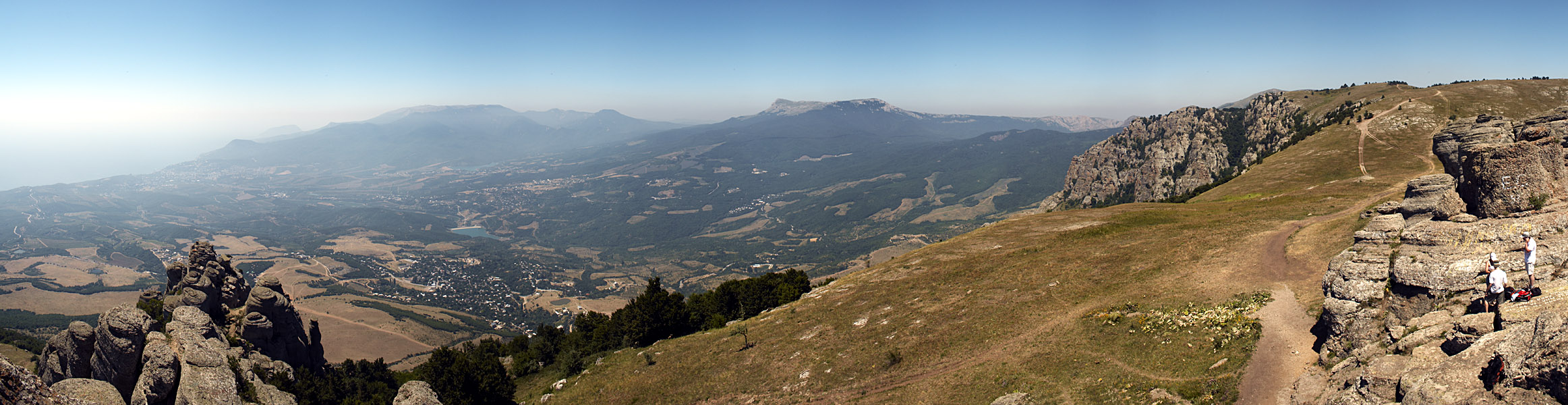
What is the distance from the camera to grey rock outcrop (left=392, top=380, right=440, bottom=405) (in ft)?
132

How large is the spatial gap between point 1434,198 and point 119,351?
269 feet

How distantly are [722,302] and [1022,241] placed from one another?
1394 inches

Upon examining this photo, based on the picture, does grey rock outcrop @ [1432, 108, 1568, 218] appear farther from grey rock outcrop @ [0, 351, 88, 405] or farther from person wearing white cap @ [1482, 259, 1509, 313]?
grey rock outcrop @ [0, 351, 88, 405]

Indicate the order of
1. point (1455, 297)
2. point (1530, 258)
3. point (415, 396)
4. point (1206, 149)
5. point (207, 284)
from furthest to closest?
point (1206, 149), point (207, 284), point (415, 396), point (1455, 297), point (1530, 258)

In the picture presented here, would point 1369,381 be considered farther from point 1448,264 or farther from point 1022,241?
point 1022,241

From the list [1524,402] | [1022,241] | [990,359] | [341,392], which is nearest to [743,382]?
[990,359]

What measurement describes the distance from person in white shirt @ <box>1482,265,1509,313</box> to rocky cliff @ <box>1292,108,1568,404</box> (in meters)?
0.32

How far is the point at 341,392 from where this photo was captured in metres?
69.1

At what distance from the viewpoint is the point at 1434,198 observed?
3100cm

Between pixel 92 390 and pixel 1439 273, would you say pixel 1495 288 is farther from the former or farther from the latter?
pixel 92 390

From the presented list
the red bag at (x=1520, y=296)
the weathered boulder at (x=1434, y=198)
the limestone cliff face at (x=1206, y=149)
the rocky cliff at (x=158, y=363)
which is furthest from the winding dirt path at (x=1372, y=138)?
the rocky cliff at (x=158, y=363)

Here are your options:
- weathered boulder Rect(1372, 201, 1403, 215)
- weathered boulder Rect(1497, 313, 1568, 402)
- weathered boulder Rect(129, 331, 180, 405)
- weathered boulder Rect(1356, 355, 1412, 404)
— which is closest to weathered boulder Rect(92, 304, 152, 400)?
weathered boulder Rect(129, 331, 180, 405)

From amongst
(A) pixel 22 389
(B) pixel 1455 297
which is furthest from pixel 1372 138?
(A) pixel 22 389

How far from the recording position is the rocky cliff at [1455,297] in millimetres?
15977
